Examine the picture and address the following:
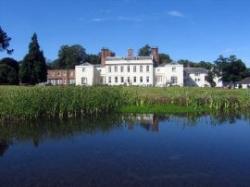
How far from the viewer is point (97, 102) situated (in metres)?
26.0

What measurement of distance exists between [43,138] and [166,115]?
11885 mm

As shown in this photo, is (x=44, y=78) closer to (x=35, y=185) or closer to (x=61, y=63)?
(x=61, y=63)

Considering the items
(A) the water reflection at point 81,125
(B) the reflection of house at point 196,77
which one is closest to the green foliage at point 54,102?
(A) the water reflection at point 81,125

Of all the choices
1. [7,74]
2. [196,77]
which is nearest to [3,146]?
[7,74]

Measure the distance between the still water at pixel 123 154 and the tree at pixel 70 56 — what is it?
3644 inches

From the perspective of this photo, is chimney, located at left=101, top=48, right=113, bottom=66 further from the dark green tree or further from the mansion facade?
the dark green tree

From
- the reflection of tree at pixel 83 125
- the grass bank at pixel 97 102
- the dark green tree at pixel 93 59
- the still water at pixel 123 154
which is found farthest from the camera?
the dark green tree at pixel 93 59

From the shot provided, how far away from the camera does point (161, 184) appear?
9.37 meters

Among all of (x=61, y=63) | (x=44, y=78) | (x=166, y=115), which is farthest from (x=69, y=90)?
(x=61, y=63)

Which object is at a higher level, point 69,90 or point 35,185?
point 69,90

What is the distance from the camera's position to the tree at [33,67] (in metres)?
66.1

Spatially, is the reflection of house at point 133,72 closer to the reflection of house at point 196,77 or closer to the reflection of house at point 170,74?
the reflection of house at point 170,74

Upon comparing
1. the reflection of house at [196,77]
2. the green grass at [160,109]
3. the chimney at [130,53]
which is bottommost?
the green grass at [160,109]

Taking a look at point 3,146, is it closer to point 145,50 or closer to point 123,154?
point 123,154
